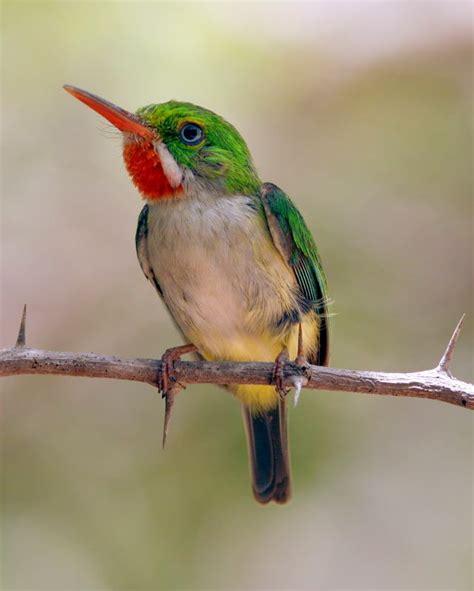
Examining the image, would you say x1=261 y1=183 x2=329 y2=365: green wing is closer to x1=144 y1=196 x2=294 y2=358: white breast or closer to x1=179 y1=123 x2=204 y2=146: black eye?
x1=144 y1=196 x2=294 y2=358: white breast

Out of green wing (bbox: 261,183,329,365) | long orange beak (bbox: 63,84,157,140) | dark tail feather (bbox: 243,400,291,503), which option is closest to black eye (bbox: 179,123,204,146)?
long orange beak (bbox: 63,84,157,140)

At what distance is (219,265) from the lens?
13.7 feet

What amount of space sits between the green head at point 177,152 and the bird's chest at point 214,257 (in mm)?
89

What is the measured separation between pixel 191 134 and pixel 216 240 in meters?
0.53

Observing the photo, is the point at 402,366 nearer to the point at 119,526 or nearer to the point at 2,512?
the point at 119,526

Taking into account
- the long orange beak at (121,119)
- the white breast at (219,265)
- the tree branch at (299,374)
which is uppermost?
the long orange beak at (121,119)

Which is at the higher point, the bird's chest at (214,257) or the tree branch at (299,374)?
the bird's chest at (214,257)

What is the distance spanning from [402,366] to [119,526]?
2220 mm

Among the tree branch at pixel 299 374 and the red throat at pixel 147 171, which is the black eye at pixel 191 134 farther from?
the tree branch at pixel 299 374

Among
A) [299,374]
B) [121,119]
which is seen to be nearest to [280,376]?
[299,374]

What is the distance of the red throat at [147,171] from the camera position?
4188 mm

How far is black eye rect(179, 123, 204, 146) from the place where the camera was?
428 centimetres

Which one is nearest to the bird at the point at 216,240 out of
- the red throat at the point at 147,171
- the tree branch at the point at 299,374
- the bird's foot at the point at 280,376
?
the red throat at the point at 147,171

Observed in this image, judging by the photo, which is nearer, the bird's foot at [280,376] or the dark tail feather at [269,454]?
the bird's foot at [280,376]
